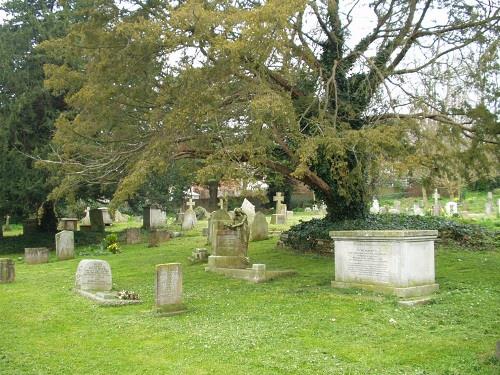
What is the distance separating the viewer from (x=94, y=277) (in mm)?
13055

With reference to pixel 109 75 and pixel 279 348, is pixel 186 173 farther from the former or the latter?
pixel 279 348

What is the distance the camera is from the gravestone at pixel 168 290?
10.4 metres

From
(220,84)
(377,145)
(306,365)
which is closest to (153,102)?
(220,84)

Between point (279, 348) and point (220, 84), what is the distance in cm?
730

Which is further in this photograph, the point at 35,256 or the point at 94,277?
the point at 35,256

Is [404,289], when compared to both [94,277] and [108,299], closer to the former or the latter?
[108,299]

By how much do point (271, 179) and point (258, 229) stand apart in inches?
145

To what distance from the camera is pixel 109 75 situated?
48.1 ft

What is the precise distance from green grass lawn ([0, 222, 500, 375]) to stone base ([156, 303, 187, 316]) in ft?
0.47

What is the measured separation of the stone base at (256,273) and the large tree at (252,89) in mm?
2576

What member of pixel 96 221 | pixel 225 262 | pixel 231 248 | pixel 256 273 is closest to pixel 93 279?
pixel 256 273

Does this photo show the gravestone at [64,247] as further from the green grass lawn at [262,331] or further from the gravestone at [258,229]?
the green grass lawn at [262,331]

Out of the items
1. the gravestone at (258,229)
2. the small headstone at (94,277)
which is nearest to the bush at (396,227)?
the gravestone at (258,229)

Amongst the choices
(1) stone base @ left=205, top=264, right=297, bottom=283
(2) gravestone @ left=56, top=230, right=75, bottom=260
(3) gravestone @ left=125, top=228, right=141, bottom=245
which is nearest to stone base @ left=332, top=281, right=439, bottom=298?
(1) stone base @ left=205, top=264, right=297, bottom=283
